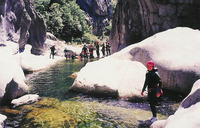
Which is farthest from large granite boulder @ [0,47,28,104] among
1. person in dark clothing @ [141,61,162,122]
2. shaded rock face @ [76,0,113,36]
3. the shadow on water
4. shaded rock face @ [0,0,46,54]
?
shaded rock face @ [76,0,113,36]

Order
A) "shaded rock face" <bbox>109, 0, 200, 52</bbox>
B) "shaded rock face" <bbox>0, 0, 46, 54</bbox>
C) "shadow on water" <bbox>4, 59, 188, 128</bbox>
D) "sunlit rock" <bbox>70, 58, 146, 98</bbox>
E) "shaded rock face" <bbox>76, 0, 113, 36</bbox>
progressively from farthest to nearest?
"shaded rock face" <bbox>76, 0, 113, 36</bbox>, "shaded rock face" <bbox>109, 0, 200, 52</bbox>, "shaded rock face" <bbox>0, 0, 46, 54</bbox>, "sunlit rock" <bbox>70, 58, 146, 98</bbox>, "shadow on water" <bbox>4, 59, 188, 128</bbox>

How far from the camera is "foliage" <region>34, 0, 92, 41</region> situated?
40034 millimetres

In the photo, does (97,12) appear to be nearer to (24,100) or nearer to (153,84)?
(24,100)

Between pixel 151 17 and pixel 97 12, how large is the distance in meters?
50.0

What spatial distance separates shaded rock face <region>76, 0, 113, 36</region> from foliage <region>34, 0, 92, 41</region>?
44.6ft

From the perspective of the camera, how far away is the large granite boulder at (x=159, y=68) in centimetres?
742

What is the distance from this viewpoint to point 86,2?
62562 millimetres

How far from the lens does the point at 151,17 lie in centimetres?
1875

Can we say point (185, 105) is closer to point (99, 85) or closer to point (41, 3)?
point (99, 85)

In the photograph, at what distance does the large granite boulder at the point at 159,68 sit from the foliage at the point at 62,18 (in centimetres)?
3414

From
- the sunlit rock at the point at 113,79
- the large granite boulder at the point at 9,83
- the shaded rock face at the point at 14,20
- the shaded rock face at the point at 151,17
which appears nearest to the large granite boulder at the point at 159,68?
the sunlit rock at the point at 113,79

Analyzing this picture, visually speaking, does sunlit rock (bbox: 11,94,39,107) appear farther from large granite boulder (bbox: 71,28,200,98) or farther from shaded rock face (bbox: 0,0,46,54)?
shaded rock face (bbox: 0,0,46,54)

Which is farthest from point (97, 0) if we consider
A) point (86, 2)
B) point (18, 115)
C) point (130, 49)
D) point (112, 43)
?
point (18, 115)

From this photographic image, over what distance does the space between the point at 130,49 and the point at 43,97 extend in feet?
18.2
